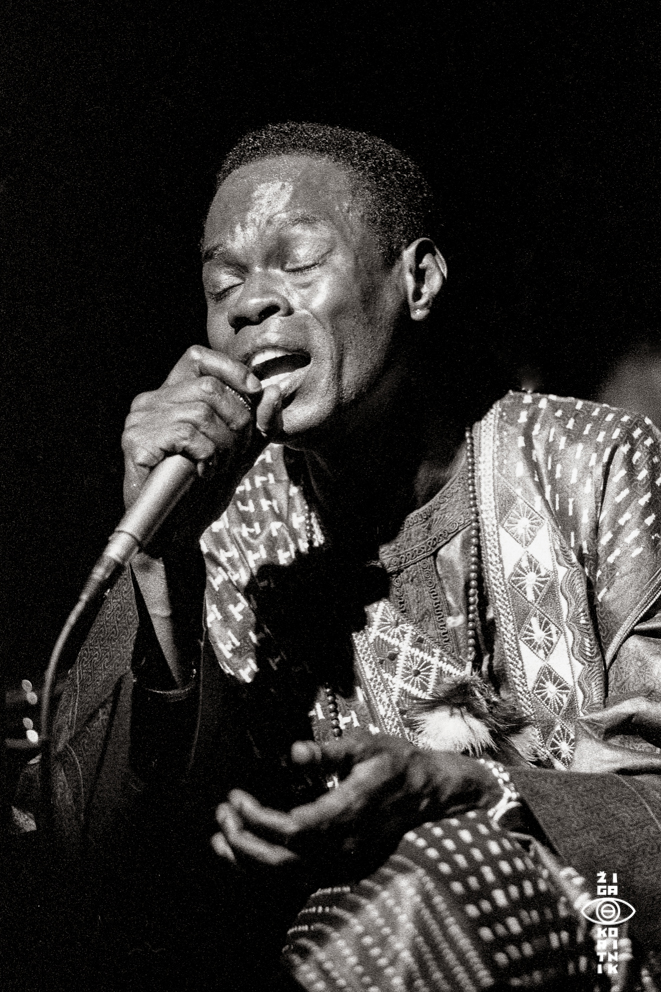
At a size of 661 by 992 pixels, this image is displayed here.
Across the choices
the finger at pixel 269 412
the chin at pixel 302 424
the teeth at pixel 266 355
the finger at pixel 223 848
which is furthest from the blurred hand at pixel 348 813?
the teeth at pixel 266 355

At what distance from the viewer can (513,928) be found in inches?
51.7

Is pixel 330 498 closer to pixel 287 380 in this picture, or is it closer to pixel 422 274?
pixel 287 380

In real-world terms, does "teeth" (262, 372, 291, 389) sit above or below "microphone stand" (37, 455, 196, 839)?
above

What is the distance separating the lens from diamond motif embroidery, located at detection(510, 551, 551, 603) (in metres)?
1.87

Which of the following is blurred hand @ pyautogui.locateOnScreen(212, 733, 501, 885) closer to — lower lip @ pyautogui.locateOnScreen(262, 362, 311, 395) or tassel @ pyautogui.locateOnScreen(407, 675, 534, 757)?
tassel @ pyautogui.locateOnScreen(407, 675, 534, 757)

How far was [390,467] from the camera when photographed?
209 centimetres

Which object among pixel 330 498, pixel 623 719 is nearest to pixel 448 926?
pixel 623 719

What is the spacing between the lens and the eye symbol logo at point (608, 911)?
1381mm

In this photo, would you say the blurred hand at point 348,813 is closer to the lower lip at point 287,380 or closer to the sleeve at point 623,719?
the sleeve at point 623,719

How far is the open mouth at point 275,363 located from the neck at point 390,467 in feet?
0.81

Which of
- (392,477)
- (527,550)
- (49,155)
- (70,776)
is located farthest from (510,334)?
(70,776)

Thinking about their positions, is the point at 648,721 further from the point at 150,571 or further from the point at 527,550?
the point at 150,571

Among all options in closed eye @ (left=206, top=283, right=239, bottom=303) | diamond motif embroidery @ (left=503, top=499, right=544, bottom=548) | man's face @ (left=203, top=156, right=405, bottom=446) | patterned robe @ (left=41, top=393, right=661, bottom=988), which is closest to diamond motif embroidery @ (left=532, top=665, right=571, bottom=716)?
patterned robe @ (left=41, top=393, right=661, bottom=988)

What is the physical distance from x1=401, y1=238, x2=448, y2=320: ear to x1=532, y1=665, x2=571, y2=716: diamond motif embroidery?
2.54ft
